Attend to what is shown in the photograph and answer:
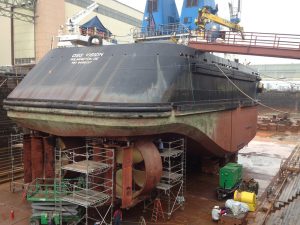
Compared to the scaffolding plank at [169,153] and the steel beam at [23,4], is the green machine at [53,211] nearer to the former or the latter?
the scaffolding plank at [169,153]

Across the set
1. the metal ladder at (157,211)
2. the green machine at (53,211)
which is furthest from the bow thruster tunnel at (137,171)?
the green machine at (53,211)

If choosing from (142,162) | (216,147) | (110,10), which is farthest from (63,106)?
(110,10)

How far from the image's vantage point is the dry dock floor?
10.3m

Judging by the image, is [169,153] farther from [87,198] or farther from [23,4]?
[23,4]

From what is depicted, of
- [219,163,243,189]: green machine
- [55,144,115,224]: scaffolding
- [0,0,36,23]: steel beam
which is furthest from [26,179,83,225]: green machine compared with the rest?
[0,0,36,23]: steel beam

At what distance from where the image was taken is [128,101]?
927cm

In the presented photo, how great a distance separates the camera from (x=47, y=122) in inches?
408

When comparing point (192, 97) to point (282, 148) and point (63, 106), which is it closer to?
point (63, 106)

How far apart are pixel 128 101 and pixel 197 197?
5468 millimetres

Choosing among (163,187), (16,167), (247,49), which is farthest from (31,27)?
(163,187)

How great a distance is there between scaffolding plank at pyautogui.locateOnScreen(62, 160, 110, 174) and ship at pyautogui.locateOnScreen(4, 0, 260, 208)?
0.66 metres

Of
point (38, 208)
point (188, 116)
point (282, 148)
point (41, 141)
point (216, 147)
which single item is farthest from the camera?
point (282, 148)

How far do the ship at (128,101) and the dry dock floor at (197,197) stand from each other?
1531mm

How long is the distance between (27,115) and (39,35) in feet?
76.4
